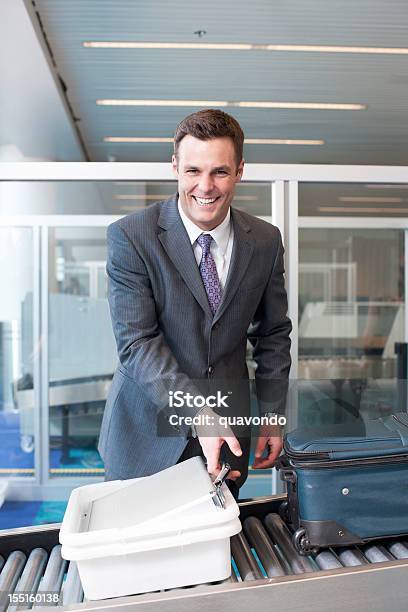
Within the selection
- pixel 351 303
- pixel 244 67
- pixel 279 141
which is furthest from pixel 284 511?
pixel 279 141

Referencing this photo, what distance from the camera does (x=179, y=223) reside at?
1485mm

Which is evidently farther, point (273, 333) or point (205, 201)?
point (273, 333)

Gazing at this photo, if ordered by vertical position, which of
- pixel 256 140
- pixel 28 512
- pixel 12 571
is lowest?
pixel 28 512

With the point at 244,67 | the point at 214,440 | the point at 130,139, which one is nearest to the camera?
the point at 214,440

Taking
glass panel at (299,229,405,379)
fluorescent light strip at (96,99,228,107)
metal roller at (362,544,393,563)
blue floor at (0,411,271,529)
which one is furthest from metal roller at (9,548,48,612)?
fluorescent light strip at (96,99,228,107)

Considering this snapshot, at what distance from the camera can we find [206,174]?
129 centimetres

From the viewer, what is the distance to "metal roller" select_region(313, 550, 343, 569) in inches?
42.0

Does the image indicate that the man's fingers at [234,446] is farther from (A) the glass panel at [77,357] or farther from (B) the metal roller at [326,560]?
(A) the glass panel at [77,357]

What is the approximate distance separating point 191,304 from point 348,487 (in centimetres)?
57

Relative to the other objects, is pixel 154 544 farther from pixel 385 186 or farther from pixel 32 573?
pixel 385 186

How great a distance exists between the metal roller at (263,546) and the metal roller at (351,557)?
0.11 metres

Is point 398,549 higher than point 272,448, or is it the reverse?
point 272,448

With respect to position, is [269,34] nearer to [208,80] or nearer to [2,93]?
[208,80]

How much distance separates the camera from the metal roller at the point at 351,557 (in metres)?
1.08
